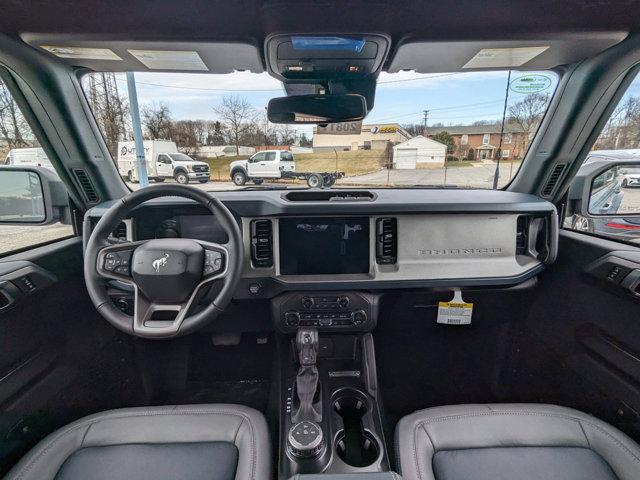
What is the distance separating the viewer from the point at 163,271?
1.49m

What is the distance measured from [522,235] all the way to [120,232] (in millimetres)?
2239

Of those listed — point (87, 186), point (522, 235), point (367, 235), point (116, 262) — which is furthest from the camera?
point (87, 186)

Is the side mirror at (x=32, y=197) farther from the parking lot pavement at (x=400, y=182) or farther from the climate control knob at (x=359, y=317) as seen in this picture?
the climate control knob at (x=359, y=317)

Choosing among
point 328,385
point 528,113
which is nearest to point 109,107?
point 328,385

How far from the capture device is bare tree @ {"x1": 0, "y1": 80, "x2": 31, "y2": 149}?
1862 millimetres

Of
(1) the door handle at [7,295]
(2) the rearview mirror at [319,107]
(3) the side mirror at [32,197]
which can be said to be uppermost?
(2) the rearview mirror at [319,107]

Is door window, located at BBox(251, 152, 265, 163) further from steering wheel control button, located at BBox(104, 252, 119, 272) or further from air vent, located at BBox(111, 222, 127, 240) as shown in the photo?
steering wheel control button, located at BBox(104, 252, 119, 272)

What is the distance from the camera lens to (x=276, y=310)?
2.04 meters

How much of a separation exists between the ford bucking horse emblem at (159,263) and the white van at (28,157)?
109 cm

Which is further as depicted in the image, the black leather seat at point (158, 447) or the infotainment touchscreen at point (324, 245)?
the infotainment touchscreen at point (324, 245)

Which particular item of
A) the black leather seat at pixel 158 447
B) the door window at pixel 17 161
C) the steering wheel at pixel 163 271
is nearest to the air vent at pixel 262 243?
the steering wheel at pixel 163 271

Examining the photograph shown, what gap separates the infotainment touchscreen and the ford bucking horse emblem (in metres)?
0.63

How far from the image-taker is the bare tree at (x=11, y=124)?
73.3 inches

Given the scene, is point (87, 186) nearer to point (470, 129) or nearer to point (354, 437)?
point (354, 437)
